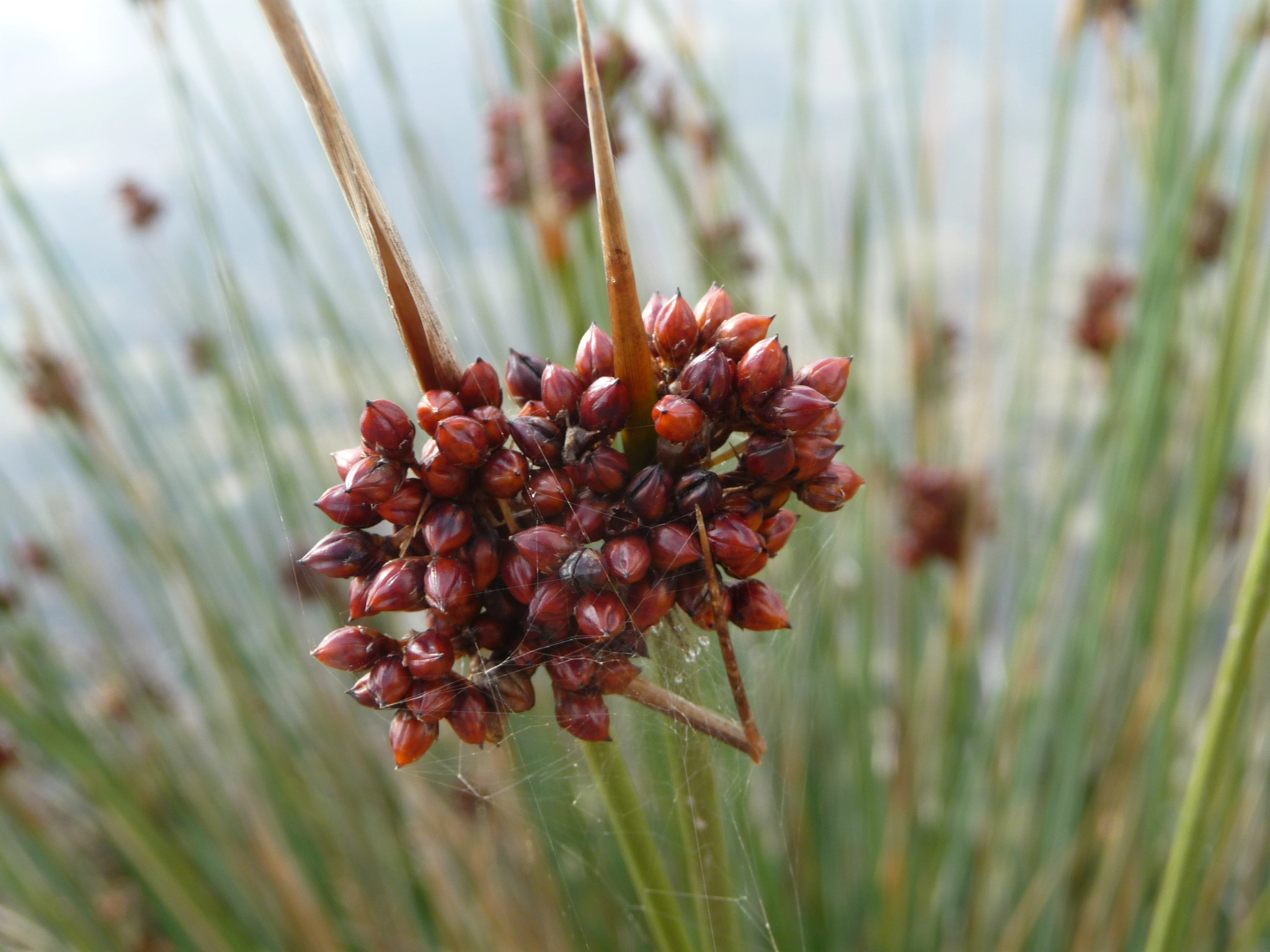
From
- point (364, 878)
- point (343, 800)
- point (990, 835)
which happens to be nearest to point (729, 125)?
point (990, 835)

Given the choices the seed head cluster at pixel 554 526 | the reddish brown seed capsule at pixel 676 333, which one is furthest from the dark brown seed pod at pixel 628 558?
the reddish brown seed capsule at pixel 676 333

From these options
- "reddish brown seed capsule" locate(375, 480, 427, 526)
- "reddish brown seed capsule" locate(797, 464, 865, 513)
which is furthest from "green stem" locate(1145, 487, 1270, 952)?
"reddish brown seed capsule" locate(375, 480, 427, 526)

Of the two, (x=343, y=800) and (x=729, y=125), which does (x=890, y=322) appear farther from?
(x=343, y=800)

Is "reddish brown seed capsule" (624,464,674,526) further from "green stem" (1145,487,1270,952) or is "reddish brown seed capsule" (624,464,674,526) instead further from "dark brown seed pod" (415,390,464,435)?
"green stem" (1145,487,1270,952)

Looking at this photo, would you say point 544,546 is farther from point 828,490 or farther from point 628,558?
point 828,490

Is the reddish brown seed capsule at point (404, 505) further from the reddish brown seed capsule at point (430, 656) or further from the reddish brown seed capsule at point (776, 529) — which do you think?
the reddish brown seed capsule at point (776, 529)

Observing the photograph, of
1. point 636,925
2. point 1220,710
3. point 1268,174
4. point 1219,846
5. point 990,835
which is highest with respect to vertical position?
point 1268,174

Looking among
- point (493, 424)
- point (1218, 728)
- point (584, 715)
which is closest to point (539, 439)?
point (493, 424)
